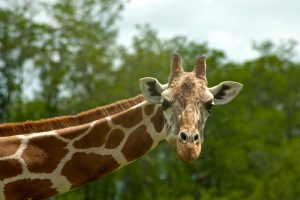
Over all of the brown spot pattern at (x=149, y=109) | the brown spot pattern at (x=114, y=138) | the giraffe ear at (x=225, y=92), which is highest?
the brown spot pattern at (x=149, y=109)

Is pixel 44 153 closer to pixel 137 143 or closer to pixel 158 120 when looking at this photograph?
pixel 137 143

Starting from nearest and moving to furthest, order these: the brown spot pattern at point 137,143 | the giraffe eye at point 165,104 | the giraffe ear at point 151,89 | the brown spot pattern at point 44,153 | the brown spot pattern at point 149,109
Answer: the brown spot pattern at point 44,153 → the giraffe eye at point 165,104 → the giraffe ear at point 151,89 → the brown spot pattern at point 137,143 → the brown spot pattern at point 149,109

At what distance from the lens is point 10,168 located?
905 cm

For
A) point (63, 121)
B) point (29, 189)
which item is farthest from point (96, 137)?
point (29, 189)

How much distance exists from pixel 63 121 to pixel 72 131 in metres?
0.26

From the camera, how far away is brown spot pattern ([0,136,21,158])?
9094 millimetres

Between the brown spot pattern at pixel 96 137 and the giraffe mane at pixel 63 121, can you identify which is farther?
the brown spot pattern at pixel 96 137

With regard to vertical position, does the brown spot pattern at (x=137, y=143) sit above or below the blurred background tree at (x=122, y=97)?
below

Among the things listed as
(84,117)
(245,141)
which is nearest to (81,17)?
(245,141)

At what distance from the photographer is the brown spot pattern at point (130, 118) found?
993 cm

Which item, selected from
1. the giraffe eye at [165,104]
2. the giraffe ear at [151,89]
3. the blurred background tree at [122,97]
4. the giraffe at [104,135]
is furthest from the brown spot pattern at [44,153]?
the blurred background tree at [122,97]

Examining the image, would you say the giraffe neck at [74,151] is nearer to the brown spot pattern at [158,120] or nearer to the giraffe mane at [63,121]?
the brown spot pattern at [158,120]

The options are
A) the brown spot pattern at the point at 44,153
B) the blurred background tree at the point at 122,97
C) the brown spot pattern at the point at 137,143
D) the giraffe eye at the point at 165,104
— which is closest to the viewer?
the brown spot pattern at the point at 44,153

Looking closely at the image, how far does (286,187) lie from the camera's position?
1519 inches
